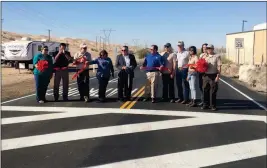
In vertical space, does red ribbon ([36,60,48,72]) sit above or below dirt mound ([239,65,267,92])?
above

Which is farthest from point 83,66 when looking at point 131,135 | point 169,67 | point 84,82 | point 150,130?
point 131,135

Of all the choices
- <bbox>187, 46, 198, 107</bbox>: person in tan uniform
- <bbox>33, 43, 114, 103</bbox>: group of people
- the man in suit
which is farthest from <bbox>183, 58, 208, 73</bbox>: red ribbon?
<bbox>33, 43, 114, 103</bbox>: group of people

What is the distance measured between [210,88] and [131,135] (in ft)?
13.3

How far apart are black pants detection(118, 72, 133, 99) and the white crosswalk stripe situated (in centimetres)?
170

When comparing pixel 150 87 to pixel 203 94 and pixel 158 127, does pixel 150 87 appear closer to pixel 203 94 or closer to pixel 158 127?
pixel 203 94

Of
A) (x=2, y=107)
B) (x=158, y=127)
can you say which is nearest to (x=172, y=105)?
(x=158, y=127)

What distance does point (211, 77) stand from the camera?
1083cm

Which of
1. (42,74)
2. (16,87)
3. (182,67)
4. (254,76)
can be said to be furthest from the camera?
(254,76)

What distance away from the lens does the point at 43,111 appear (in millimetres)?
10500

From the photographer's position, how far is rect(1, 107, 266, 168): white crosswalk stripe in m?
6.11

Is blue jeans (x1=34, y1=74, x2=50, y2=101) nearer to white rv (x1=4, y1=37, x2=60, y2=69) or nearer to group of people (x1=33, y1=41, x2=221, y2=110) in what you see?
group of people (x1=33, y1=41, x2=221, y2=110)

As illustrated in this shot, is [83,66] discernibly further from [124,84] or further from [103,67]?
[124,84]

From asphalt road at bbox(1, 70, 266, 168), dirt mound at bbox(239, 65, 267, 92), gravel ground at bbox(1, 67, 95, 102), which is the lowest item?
asphalt road at bbox(1, 70, 266, 168)

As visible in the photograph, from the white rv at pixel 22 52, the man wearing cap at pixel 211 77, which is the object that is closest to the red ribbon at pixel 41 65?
the man wearing cap at pixel 211 77
